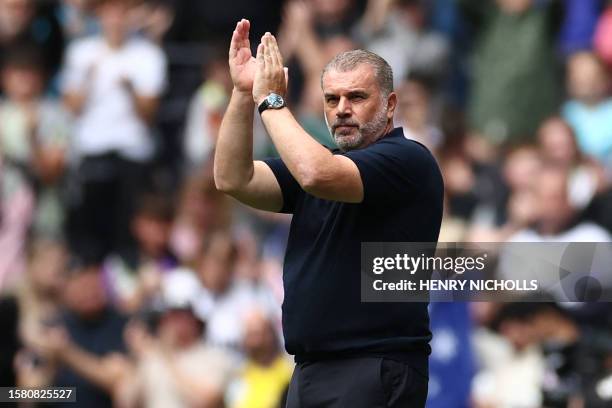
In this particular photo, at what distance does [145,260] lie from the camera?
11734 mm

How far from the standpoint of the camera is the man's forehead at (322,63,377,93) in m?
5.74

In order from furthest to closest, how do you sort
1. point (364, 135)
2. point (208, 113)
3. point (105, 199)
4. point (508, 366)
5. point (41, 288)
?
point (105, 199), point (208, 113), point (41, 288), point (508, 366), point (364, 135)

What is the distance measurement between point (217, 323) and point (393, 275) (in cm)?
527

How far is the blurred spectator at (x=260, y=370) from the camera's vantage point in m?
10.0

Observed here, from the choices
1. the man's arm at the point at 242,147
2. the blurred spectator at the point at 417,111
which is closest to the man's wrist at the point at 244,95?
the man's arm at the point at 242,147

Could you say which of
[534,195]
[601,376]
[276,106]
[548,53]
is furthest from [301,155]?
[548,53]

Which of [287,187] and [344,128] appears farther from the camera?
[287,187]

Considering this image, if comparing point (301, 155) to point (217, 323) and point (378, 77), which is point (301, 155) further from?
point (217, 323)

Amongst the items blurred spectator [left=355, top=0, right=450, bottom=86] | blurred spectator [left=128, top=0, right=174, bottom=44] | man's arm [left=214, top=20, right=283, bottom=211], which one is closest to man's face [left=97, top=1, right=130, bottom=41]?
blurred spectator [left=128, top=0, right=174, bottom=44]

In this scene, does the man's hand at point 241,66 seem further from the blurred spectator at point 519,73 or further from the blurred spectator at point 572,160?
the blurred spectator at point 519,73

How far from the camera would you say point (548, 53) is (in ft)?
37.8

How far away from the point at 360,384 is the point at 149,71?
704cm

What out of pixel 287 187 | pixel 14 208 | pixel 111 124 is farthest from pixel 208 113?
pixel 287 187

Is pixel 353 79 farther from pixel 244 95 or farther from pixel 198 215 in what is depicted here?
pixel 198 215
